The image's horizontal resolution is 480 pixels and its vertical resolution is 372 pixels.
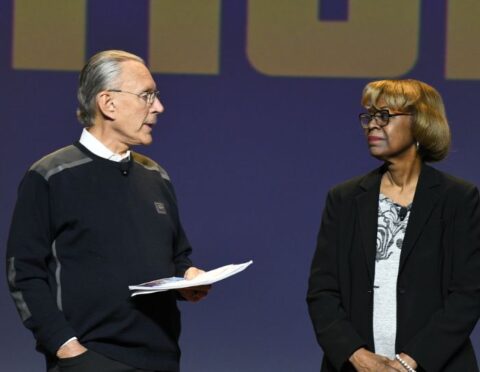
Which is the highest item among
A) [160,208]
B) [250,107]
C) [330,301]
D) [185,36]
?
[185,36]

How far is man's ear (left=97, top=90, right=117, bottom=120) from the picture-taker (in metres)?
2.86

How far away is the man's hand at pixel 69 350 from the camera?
2654 millimetres

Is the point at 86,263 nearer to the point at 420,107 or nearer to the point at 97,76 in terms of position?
the point at 97,76

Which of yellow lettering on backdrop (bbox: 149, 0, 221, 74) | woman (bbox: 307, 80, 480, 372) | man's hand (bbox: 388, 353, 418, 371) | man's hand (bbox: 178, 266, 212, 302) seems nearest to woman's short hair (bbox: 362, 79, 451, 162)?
woman (bbox: 307, 80, 480, 372)

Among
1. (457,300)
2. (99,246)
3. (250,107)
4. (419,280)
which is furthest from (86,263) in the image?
(250,107)

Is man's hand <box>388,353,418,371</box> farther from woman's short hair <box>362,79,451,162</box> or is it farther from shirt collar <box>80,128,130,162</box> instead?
shirt collar <box>80,128,130,162</box>

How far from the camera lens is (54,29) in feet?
15.3

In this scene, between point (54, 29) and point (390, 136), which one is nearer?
point (390, 136)

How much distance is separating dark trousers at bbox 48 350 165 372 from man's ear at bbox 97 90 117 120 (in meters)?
0.67

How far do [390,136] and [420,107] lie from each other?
127 millimetres

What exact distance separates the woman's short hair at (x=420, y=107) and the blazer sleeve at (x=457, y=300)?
19cm

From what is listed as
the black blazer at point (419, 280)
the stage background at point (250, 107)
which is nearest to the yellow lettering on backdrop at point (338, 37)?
the stage background at point (250, 107)

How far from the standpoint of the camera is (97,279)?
2.73 meters

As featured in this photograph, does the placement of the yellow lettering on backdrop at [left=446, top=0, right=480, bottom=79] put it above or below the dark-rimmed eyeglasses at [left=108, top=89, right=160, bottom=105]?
above
